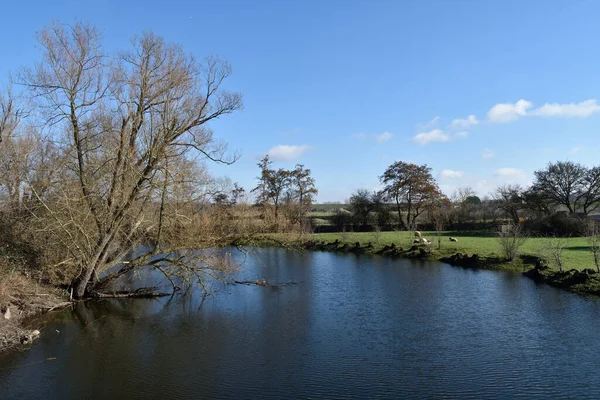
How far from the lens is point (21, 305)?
1329 cm

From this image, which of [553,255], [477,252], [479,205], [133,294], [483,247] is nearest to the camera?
[133,294]

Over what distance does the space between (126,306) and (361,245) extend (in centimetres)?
2128

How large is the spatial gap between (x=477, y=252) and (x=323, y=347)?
18578mm

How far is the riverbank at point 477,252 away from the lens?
1748 cm

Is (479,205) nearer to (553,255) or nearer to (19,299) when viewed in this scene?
(553,255)

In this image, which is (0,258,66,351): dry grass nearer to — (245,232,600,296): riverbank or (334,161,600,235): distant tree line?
(245,232,600,296): riverbank

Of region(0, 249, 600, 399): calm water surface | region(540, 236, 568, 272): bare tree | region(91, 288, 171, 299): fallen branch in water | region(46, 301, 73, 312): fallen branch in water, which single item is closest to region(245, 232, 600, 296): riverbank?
region(540, 236, 568, 272): bare tree

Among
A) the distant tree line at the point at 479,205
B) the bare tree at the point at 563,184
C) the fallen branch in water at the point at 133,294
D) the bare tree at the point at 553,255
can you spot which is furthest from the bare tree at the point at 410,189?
the fallen branch in water at the point at 133,294

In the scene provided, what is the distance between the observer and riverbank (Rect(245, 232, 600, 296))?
17.5 m

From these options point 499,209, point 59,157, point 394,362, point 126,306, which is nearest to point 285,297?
A: point 126,306

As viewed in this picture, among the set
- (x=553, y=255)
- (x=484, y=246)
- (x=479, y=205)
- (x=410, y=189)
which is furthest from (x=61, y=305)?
(x=479, y=205)

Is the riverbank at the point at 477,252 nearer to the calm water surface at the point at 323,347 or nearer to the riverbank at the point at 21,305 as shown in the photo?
the calm water surface at the point at 323,347

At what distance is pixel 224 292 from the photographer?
17609 millimetres

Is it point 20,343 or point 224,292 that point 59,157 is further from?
point 224,292
